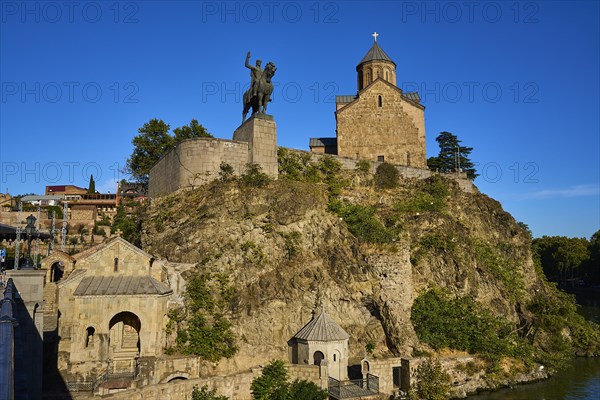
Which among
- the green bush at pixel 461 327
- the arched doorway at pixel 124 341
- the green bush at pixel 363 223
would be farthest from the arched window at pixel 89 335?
the green bush at pixel 461 327

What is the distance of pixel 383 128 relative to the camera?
4094 centimetres

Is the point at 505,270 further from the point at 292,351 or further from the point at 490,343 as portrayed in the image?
the point at 292,351

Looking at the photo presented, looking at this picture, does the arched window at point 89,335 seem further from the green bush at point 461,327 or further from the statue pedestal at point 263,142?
the green bush at point 461,327

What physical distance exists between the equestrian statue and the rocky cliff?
16.1 feet

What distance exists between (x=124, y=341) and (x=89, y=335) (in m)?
1.84

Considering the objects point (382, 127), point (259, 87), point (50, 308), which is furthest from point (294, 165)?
point (50, 308)

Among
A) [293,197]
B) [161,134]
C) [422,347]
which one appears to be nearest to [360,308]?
[422,347]

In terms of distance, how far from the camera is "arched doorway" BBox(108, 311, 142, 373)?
22531 mm

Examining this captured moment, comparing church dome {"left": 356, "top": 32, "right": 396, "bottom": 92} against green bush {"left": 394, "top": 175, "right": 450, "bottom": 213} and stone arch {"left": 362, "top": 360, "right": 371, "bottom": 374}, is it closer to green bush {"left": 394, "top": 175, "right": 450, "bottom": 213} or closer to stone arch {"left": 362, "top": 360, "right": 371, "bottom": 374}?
green bush {"left": 394, "top": 175, "right": 450, "bottom": 213}

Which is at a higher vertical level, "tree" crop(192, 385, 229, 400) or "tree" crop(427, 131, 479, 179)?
"tree" crop(427, 131, 479, 179)

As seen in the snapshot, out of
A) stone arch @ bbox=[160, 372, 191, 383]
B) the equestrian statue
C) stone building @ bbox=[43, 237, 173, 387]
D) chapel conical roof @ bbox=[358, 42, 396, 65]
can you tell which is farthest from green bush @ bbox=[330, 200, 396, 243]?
chapel conical roof @ bbox=[358, 42, 396, 65]

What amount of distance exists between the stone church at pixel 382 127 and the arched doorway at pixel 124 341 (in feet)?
73.5

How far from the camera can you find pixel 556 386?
28.2 m

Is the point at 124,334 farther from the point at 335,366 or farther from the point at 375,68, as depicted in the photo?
the point at 375,68
